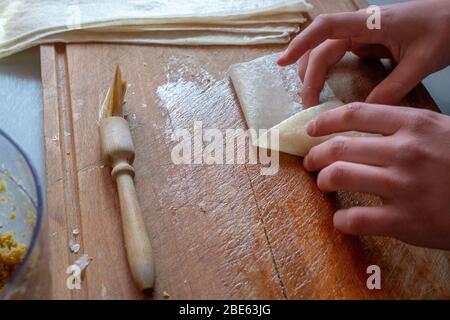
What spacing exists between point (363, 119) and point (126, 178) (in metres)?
0.34

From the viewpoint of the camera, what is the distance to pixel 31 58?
35.4 inches

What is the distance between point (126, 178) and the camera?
2.19ft

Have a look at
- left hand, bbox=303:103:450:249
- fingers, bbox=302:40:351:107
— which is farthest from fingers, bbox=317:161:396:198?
fingers, bbox=302:40:351:107

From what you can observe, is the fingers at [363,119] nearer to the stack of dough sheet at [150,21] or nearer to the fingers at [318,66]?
the fingers at [318,66]

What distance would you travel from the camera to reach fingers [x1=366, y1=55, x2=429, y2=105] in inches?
30.7

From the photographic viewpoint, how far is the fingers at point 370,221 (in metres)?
0.60

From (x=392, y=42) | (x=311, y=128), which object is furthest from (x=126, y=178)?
(x=392, y=42)

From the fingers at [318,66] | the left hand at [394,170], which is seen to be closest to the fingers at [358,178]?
the left hand at [394,170]

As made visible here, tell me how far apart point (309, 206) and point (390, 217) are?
12 centimetres

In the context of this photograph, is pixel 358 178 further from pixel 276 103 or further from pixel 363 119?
pixel 276 103
